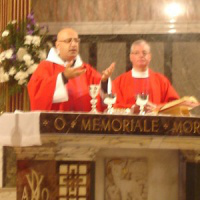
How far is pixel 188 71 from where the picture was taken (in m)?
6.36

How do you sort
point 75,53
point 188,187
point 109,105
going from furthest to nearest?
point 75,53 < point 109,105 < point 188,187

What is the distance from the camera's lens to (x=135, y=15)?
6.55 metres

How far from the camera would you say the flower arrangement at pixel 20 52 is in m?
5.93

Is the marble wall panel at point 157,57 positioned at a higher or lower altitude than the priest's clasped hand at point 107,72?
higher

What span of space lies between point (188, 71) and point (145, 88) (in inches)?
32.6

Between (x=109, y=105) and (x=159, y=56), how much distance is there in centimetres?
228

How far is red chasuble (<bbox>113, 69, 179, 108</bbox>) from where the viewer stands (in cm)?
559

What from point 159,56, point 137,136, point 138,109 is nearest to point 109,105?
point 138,109

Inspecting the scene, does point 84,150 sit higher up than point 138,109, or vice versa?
point 138,109

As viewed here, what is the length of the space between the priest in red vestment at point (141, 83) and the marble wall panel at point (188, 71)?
423 mm

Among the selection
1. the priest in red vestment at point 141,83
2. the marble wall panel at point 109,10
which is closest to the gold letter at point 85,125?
the priest in red vestment at point 141,83

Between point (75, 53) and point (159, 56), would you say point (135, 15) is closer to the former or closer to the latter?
point (159, 56)

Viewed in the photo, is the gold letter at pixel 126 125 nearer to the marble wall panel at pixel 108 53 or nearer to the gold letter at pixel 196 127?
the gold letter at pixel 196 127

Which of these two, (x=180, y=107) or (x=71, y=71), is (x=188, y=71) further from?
(x=71, y=71)
